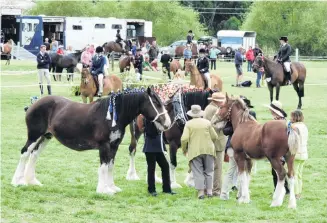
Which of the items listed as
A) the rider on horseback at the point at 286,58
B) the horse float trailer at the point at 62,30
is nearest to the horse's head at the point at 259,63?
the rider on horseback at the point at 286,58

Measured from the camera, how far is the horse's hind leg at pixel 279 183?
41.5 ft

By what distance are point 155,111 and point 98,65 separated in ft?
45.9

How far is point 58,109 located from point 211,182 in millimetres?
2930

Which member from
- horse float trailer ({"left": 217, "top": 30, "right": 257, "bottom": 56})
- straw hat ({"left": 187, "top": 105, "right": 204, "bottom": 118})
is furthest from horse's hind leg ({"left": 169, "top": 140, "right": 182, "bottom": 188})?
horse float trailer ({"left": 217, "top": 30, "right": 257, "bottom": 56})

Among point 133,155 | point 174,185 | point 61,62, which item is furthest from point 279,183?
point 61,62

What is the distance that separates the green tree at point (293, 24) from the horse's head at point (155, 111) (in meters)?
60.3

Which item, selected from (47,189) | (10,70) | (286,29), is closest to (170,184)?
(47,189)

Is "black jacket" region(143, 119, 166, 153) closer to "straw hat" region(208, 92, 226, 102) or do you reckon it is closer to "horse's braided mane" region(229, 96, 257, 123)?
"straw hat" region(208, 92, 226, 102)

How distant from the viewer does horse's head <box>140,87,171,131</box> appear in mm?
13594

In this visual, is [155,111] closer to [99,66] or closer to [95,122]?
[95,122]

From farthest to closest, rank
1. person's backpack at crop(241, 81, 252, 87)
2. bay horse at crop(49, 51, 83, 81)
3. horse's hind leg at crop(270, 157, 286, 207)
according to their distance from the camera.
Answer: bay horse at crop(49, 51, 83, 81)
person's backpack at crop(241, 81, 252, 87)
horse's hind leg at crop(270, 157, 286, 207)

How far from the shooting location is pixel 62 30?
200 feet

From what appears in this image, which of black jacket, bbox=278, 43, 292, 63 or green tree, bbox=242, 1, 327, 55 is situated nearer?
black jacket, bbox=278, 43, 292, 63

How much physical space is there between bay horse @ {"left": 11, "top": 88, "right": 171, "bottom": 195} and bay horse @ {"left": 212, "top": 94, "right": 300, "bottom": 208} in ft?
3.58
